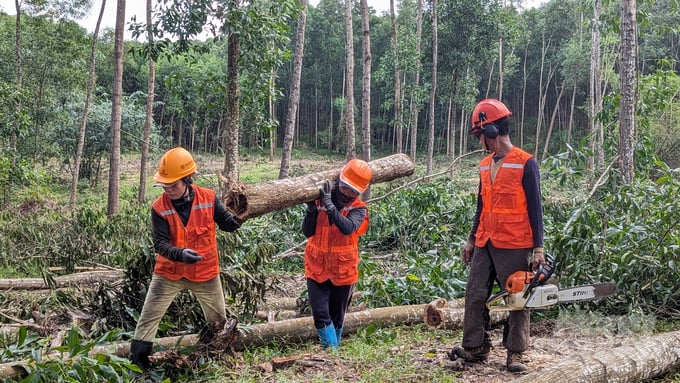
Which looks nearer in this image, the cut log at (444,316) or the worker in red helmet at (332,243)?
the worker in red helmet at (332,243)

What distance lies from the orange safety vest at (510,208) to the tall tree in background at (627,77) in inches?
109

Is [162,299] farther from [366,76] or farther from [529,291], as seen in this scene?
[366,76]

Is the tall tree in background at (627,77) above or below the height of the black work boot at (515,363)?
above

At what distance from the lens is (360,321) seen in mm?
4789

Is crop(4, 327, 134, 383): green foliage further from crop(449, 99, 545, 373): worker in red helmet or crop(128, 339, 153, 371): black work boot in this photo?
crop(449, 99, 545, 373): worker in red helmet

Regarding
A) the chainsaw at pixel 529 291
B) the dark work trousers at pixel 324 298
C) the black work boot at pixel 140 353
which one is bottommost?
the black work boot at pixel 140 353

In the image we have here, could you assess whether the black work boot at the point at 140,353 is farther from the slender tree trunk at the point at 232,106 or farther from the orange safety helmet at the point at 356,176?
the slender tree trunk at the point at 232,106

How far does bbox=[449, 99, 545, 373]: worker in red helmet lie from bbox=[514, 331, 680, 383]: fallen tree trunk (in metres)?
0.35

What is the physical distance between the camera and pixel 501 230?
3.43m

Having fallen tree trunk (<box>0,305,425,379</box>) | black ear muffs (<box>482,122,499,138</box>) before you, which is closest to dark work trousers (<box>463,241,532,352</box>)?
black ear muffs (<box>482,122,499,138</box>)

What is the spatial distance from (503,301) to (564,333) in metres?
1.19

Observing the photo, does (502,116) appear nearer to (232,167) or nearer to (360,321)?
(360,321)

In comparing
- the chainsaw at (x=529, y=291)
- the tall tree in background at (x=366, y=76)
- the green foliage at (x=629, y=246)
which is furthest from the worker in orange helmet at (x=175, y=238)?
the tall tree in background at (x=366, y=76)

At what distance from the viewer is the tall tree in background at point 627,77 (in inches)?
219
